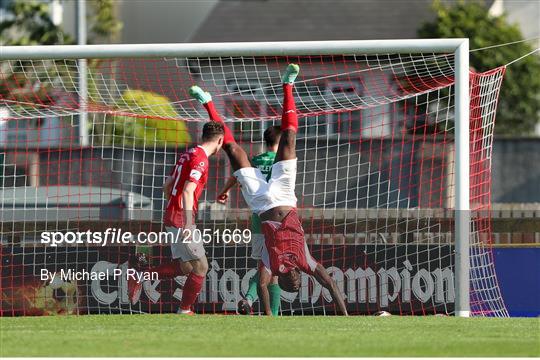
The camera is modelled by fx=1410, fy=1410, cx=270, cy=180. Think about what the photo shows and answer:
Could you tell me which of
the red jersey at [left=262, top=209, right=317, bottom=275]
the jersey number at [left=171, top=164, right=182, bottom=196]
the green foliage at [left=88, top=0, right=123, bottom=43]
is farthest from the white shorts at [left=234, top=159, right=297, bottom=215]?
the green foliage at [left=88, top=0, right=123, bottom=43]

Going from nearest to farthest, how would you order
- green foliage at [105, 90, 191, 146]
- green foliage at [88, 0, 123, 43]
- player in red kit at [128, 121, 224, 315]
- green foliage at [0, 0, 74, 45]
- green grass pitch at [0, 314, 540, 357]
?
green grass pitch at [0, 314, 540, 357] → player in red kit at [128, 121, 224, 315] → green foliage at [105, 90, 191, 146] → green foliage at [0, 0, 74, 45] → green foliage at [88, 0, 123, 43]

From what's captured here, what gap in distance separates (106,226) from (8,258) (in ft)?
3.32

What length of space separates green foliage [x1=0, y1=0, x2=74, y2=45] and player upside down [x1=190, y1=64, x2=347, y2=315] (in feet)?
70.3

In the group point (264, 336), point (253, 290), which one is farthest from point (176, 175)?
point (264, 336)

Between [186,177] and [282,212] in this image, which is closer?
[186,177]

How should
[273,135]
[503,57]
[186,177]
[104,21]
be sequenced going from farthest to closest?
[104,21] → [503,57] → [273,135] → [186,177]

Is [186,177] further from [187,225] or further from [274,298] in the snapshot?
[274,298]

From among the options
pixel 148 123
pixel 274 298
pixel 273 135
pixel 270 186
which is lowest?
pixel 274 298

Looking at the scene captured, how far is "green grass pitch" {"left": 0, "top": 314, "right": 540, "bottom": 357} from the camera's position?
29.7 feet

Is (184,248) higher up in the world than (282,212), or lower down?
lower down

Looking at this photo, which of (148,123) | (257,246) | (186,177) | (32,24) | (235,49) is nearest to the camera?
(186,177)

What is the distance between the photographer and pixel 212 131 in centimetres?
1226

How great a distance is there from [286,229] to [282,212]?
0.51 feet

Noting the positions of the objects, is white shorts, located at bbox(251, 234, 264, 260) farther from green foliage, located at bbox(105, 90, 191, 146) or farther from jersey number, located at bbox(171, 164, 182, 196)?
green foliage, located at bbox(105, 90, 191, 146)
